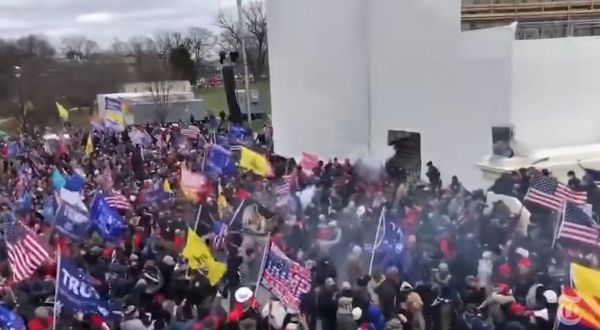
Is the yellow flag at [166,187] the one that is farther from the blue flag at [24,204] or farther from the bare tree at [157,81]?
the bare tree at [157,81]

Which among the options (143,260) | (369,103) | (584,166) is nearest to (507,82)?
(584,166)

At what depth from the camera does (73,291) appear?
9148mm

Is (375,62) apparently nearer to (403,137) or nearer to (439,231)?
(403,137)

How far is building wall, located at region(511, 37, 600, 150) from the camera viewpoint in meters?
19.8

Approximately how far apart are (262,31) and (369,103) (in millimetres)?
59289

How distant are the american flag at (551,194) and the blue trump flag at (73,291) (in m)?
6.55

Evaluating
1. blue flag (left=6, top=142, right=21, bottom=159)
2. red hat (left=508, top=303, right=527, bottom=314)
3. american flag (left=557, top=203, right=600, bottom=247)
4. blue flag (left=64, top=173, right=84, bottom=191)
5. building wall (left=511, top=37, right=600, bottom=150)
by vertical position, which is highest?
building wall (left=511, top=37, right=600, bottom=150)

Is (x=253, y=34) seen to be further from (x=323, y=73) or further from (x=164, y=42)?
(x=323, y=73)

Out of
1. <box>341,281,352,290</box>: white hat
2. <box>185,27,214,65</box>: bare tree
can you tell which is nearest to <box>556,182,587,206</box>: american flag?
<box>341,281,352,290</box>: white hat

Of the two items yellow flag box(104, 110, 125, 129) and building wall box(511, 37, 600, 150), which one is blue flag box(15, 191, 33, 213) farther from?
yellow flag box(104, 110, 125, 129)

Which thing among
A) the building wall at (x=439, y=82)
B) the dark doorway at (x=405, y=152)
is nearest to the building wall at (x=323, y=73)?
the building wall at (x=439, y=82)

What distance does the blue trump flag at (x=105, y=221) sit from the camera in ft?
45.8

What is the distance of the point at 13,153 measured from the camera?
2958cm

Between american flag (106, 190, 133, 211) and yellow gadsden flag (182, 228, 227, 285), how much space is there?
15.6 ft
